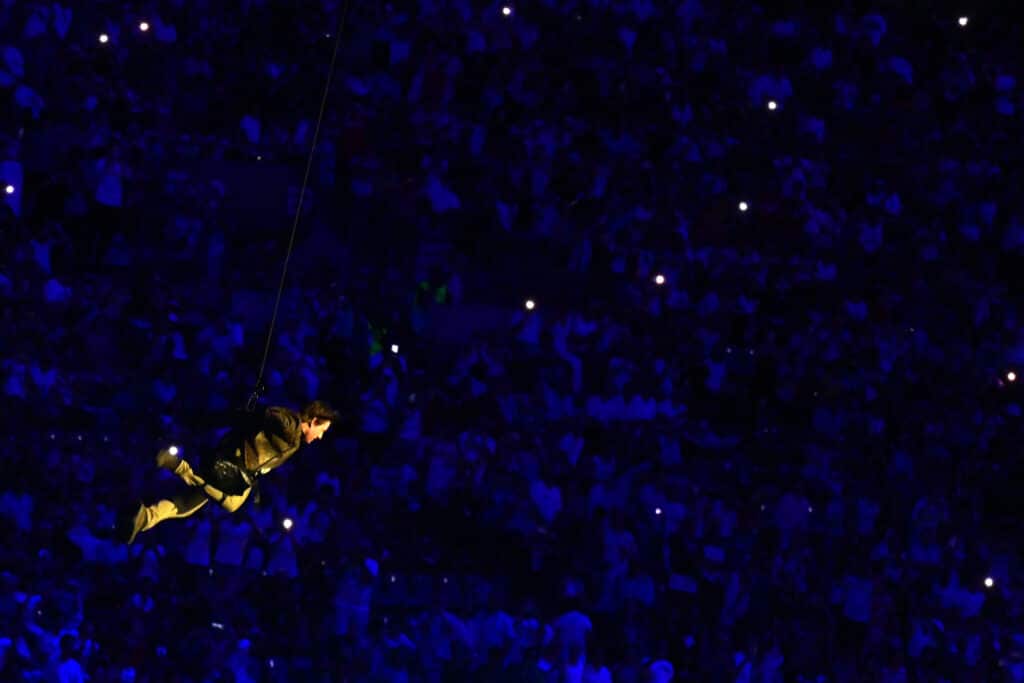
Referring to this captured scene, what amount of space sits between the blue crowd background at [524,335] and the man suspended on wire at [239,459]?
0.53 metres

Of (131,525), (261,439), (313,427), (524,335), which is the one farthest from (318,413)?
(524,335)

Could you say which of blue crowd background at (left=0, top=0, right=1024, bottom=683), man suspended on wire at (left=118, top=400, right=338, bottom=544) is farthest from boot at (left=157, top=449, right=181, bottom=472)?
blue crowd background at (left=0, top=0, right=1024, bottom=683)

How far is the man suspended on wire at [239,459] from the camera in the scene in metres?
2.97

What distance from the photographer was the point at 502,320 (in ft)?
12.5

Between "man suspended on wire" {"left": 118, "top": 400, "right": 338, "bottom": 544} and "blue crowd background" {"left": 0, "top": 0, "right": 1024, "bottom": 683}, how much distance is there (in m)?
0.53

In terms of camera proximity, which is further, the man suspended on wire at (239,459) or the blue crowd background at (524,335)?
the blue crowd background at (524,335)

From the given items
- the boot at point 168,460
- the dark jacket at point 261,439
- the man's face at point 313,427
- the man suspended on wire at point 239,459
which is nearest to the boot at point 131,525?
the man suspended on wire at point 239,459

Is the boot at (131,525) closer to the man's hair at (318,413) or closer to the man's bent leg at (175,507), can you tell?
the man's bent leg at (175,507)

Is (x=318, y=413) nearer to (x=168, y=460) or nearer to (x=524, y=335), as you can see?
(x=168, y=460)

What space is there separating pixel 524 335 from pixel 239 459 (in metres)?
1.17

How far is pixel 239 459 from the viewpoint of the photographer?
297 cm

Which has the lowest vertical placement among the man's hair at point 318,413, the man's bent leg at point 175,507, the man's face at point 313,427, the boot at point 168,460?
the man's bent leg at point 175,507

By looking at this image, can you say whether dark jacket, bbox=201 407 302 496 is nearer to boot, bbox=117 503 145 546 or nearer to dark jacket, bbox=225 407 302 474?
dark jacket, bbox=225 407 302 474

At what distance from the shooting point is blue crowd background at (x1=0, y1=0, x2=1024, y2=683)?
3.60m
